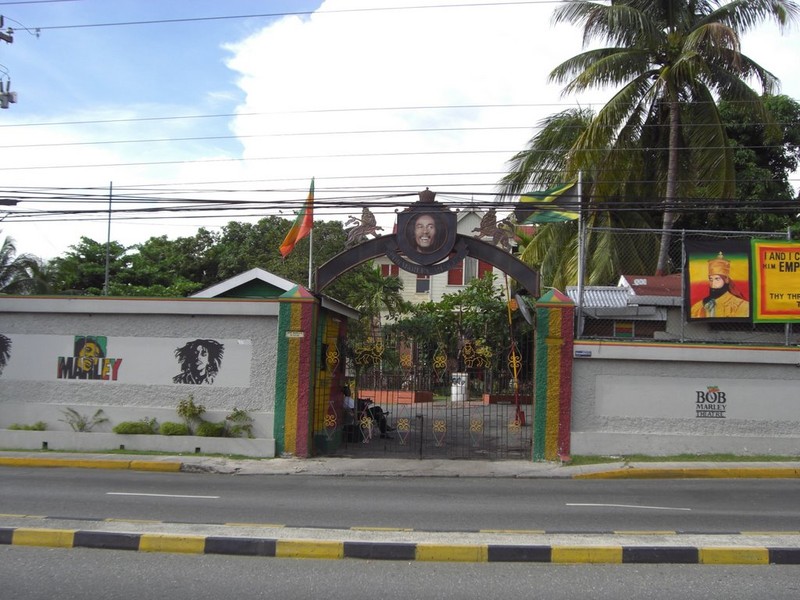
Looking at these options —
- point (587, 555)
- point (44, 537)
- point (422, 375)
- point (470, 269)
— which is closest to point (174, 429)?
point (422, 375)

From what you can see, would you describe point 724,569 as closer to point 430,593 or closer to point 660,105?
point 430,593

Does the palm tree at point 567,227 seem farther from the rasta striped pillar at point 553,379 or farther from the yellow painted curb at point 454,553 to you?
the yellow painted curb at point 454,553

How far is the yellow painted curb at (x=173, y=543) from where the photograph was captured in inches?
276

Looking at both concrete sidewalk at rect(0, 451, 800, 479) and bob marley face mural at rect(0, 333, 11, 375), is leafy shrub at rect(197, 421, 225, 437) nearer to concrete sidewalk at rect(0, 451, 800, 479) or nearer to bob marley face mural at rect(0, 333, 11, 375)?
concrete sidewalk at rect(0, 451, 800, 479)

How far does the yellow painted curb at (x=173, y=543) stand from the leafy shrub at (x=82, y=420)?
8519 mm

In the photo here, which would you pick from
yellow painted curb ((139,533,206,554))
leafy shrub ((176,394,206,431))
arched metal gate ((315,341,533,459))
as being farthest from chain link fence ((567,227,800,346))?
yellow painted curb ((139,533,206,554))

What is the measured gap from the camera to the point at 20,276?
73.5ft

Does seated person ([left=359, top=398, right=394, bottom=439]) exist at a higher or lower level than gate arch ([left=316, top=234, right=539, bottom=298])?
lower

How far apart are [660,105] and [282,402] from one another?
14.9 m

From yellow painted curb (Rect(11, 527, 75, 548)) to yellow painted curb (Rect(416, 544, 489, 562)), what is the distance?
11.7 ft

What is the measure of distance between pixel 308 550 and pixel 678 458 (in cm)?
937

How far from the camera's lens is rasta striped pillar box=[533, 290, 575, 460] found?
13.9 meters

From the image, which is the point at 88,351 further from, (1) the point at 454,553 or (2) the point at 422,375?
(1) the point at 454,553

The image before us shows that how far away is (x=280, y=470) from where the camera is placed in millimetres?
13008
